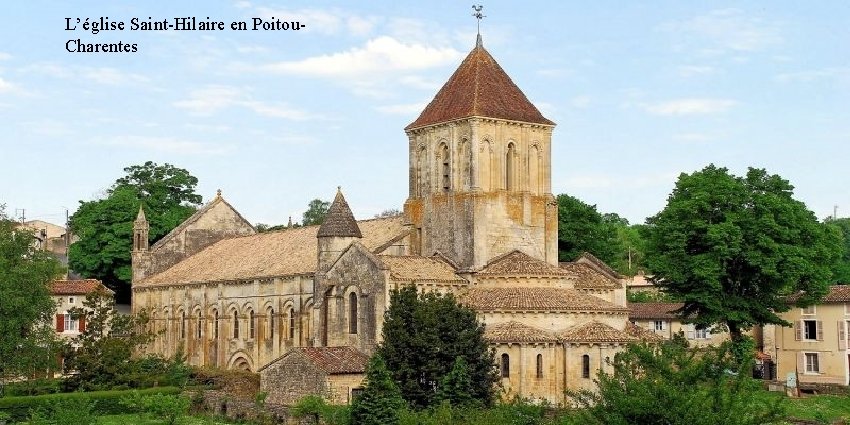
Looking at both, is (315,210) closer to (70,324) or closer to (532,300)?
(70,324)

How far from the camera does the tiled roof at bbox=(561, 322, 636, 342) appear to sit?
50500mm

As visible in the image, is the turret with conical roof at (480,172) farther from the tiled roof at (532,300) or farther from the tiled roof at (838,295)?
the tiled roof at (838,295)

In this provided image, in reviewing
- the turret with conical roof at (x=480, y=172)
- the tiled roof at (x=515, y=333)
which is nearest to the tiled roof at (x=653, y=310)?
the turret with conical roof at (x=480, y=172)

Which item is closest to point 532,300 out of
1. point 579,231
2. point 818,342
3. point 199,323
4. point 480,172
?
point 480,172

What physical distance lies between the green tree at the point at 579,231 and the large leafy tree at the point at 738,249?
14615 millimetres

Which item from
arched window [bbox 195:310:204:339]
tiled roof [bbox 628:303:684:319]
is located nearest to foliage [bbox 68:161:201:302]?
arched window [bbox 195:310:204:339]

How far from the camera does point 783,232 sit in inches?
2351

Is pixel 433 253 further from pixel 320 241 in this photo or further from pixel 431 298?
pixel 431 298

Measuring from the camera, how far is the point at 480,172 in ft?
188

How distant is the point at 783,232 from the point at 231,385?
27.2 meters

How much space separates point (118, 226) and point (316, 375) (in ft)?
131

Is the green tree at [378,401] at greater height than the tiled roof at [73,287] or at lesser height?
lesser

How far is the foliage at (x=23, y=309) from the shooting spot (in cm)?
5619

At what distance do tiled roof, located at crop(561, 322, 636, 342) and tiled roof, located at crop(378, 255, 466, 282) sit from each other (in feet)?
21.1
